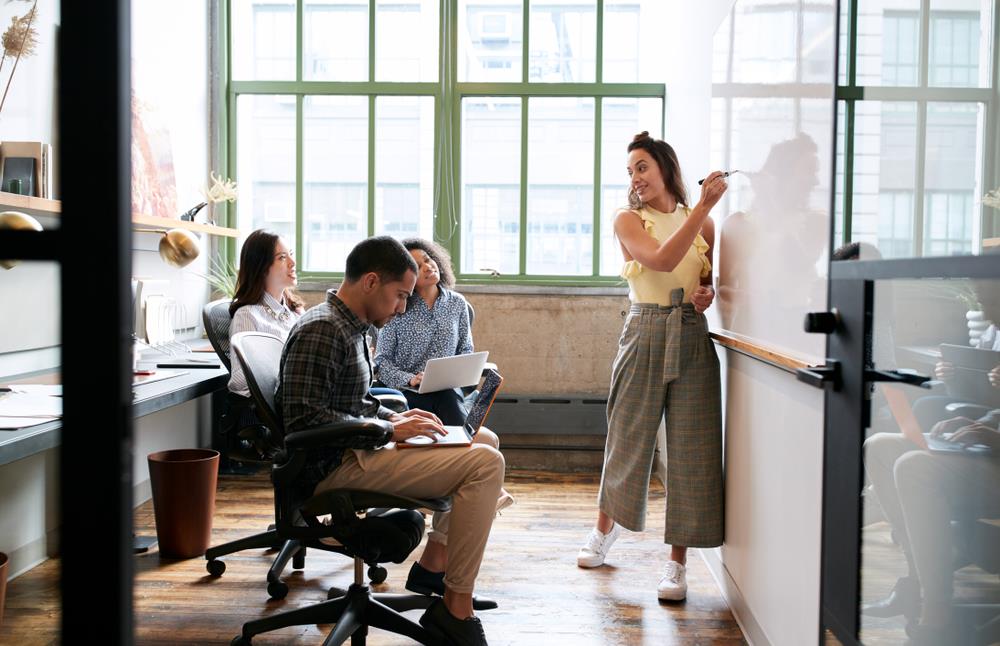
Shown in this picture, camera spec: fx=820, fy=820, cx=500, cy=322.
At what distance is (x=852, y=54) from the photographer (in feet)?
5.37

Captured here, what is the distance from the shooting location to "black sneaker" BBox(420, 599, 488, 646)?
229 centimetres

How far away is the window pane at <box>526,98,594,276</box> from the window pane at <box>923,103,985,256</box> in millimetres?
4042

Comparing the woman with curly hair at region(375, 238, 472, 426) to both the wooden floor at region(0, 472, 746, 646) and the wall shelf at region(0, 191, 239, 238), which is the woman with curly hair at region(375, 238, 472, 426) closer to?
the wooden floor at region(0, 472, 746, 646)

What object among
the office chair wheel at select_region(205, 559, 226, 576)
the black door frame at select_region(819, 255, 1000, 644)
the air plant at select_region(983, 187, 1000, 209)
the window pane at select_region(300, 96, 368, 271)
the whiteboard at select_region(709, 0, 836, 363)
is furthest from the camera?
the window pane at select_region(300, 96, 368, 271)

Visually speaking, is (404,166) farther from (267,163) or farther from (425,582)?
(425,582)

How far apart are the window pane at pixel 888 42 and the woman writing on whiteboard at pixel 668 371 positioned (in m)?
1.26

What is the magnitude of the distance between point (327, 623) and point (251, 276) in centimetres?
144

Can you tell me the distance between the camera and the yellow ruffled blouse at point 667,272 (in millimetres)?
2963

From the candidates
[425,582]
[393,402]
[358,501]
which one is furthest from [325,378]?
[425,582]

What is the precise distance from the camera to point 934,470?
1.35 meters

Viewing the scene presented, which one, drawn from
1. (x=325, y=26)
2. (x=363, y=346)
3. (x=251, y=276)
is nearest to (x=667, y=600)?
(x=363, y=346)

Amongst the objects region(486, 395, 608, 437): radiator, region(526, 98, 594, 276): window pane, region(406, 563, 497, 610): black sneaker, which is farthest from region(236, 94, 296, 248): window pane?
region(406, 563, 497, 610): black sneaker

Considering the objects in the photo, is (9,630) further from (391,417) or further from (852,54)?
(852,54)

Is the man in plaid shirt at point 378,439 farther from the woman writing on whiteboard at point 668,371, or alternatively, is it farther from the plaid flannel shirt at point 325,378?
the woman writing on whiteboard at point 668,371
